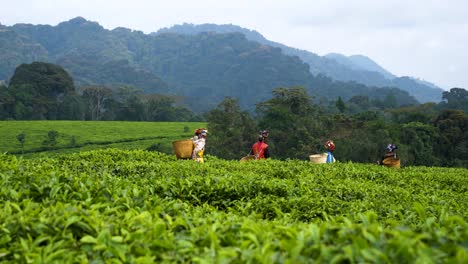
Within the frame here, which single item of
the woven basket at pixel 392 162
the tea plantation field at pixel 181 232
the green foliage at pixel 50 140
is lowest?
the green foliage at pixel 50 140

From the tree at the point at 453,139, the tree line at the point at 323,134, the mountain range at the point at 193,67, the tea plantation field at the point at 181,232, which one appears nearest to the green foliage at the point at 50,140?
the tree line at the point at 323,134

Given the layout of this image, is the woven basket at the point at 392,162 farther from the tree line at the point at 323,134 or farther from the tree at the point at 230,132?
the tree at the point at 230,132

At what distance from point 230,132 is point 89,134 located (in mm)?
18434

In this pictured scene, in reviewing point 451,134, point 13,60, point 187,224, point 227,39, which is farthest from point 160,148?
point 227,39

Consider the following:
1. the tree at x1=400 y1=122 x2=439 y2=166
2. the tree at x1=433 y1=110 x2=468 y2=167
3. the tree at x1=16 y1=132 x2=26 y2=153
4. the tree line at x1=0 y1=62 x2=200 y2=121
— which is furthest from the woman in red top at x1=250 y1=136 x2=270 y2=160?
the tree line at x1=0 y1=62 x2=200 y2=121

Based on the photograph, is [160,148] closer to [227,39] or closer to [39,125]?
[39,125]

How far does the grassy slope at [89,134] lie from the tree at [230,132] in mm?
11229

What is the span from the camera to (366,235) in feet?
7.55

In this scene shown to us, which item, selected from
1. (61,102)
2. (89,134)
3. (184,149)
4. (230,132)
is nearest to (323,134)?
(230,132)

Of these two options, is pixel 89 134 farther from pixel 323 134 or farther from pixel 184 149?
pixel 184 149

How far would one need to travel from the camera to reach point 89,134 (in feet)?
165

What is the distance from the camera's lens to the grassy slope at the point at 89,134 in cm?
4488

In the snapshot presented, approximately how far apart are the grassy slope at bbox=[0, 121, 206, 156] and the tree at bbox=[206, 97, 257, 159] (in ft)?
36.8

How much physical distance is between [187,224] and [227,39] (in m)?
193
